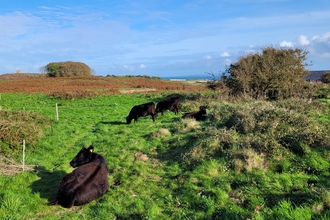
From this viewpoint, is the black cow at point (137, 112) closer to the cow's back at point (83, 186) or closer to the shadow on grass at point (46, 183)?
the shadow on grass at point (46, 183)

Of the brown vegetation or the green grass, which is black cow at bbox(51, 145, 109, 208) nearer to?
the green grass

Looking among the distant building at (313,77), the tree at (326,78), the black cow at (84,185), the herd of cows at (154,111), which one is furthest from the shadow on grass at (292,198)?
the tree at (326,78)

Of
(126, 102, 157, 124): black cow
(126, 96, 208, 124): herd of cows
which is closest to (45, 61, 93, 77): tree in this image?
(126, 96, 208, 124): herd of cows

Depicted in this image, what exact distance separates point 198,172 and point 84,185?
10.2ft

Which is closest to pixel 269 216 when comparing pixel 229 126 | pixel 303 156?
pixel 303 156

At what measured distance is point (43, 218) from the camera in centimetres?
650

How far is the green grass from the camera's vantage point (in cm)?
650

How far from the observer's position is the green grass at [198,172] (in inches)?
256

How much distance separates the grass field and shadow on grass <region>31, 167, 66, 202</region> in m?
0.03

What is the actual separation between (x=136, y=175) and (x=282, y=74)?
A: 17.2m

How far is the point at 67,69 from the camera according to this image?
208ft

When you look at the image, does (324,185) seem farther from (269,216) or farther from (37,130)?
(37,130)

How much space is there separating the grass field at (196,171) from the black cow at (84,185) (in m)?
0.18

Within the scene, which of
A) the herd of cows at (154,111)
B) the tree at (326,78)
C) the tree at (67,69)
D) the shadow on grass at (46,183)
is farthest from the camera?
the tree at (67,69)
